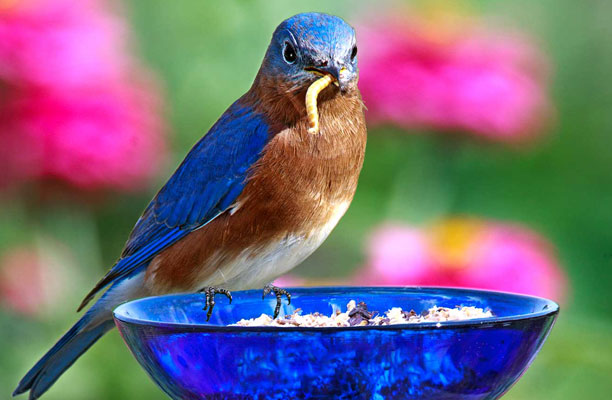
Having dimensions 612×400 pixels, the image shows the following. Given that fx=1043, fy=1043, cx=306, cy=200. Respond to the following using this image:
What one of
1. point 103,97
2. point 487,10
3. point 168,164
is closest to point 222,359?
point 103,97

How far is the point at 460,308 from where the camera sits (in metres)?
2.55

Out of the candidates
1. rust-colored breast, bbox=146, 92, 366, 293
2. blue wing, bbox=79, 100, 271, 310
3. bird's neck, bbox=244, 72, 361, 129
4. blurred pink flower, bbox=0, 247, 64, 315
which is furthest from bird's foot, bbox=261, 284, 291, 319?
blurred pink flower, bbox=0, 247, 64, 315

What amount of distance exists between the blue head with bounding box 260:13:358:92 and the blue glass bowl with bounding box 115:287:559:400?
3.53 ft

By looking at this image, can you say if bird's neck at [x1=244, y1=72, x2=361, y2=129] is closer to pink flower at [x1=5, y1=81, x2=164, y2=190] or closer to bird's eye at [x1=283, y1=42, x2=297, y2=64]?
bird's eye at [x1=283, y1=42, x2=297, y2=64]

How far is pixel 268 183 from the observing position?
10.4 ft

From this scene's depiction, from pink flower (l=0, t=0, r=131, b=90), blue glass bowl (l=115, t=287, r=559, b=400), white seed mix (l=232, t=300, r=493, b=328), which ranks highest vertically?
pink flower (l=0, t=0, r=131, b=90)

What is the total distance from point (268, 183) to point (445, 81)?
187 centimetres

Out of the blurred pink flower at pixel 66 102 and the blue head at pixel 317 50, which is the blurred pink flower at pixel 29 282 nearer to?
the blurred pink flower at pixel 66 102

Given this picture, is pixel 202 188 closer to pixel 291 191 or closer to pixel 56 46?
pixel 291 191

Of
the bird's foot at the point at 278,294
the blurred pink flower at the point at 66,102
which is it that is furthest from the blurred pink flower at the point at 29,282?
the bird's foot at the point at 278,294

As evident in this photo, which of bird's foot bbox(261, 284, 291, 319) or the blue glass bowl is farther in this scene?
bird's foot bbox(261, 284, 291, 319)

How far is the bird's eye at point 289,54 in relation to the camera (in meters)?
3.16

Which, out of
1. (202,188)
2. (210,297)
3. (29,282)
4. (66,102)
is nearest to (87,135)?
(66,102)

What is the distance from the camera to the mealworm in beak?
9.43ft
